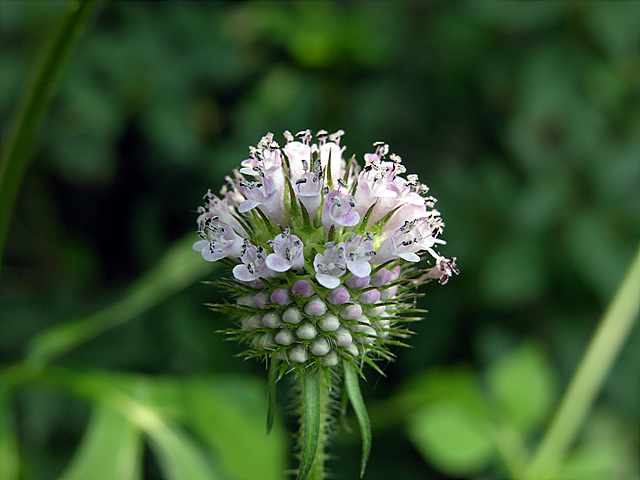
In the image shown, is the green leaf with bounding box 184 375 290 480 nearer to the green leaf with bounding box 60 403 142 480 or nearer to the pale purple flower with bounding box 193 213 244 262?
the green leaf with bounding box 60 403 142 480

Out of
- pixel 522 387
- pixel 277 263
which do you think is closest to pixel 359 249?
pixel 277 263

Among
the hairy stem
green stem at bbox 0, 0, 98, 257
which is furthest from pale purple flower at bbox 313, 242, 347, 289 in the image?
green stem at bbox 0, 0, 98, 257

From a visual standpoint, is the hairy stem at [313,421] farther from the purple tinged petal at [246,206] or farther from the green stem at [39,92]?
the green stem at [39,92]

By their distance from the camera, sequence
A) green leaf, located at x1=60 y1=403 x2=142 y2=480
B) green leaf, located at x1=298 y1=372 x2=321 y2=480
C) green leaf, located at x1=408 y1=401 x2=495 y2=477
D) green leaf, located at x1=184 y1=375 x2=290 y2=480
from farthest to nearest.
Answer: green leaf, located at x1=408 y1=401 x2=495 y2=477 < green leaf, located at x1=184 y1=375 x2=290 y2=480 < green leaf, located at x1=60 y1=403 x2=142 y2=480 < green leaf, located at x1=298 y1=372 x2=321 y2=480

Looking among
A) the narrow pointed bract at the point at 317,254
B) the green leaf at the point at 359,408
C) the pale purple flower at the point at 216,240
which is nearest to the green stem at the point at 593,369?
the narrow pointed bract at the point at 317,254

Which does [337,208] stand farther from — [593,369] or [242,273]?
[593,369]

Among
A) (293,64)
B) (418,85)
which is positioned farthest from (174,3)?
(418,85)

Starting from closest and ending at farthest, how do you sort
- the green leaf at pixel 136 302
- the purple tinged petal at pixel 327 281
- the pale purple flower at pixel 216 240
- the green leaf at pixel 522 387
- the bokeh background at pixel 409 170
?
1. the purple tinged petal at pixel 327 281
2. the pale purple flower at pixel 216 240
3. the green leaf at pixel 136 302
4. the green leaf at pixel 522 387
5. the bokeh background at pixel 409 170
